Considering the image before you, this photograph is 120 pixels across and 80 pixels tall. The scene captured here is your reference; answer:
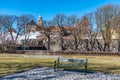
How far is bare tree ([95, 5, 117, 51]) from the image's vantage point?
4959 centimetres

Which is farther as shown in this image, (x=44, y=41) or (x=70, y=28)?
(x=44, y=41)

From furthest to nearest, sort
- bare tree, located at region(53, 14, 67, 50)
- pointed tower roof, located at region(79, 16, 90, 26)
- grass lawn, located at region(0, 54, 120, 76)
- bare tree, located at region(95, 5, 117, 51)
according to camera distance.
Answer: bare tree, located at region(53, 14, 67, 50), pointed tower roof, located at region(79, 16, 90, 26), bare tree, located at region(95, 5, 117, 51), grass lawn, located at region(0, 54, 120, 76)

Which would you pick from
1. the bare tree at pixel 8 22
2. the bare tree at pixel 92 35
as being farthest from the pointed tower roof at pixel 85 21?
the bare tree at pixel 8 22

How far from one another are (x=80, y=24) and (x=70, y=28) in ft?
14.3

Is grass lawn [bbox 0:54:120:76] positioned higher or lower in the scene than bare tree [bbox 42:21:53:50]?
lower

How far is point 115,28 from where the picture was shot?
49156 millimetres

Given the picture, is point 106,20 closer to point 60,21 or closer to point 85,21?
point 85,21

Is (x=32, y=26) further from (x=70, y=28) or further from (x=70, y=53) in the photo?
(x=70, y=53)

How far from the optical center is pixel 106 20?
49.5 meters

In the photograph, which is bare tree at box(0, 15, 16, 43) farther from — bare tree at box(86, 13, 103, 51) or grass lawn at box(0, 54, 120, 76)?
grass lawn at box(0, 54, 120, 76)

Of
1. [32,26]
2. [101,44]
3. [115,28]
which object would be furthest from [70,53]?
[32,26]

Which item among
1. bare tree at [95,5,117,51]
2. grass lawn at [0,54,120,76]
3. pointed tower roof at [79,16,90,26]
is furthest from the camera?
pointed tower roof at [79,16,90,26]

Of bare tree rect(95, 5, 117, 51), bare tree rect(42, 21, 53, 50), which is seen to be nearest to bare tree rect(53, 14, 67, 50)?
bare tree rect(42, 21, 53, 50)

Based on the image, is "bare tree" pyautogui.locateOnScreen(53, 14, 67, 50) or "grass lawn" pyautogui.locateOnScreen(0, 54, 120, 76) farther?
"bare tree" pyautogui.locateOnScreen(53, 14, 67, 50)
